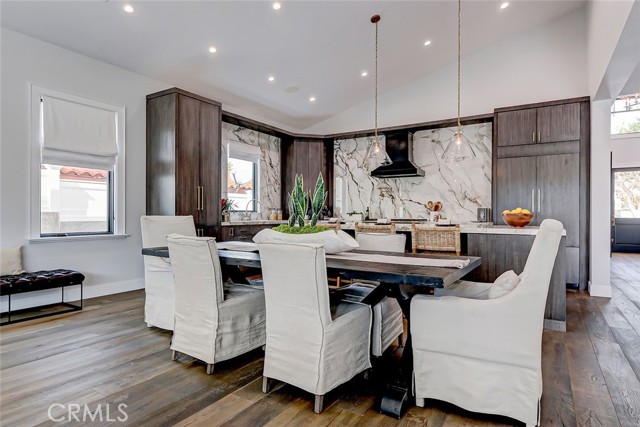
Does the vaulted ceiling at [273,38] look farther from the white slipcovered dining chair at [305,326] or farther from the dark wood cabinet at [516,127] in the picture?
the white slipcovered dining chair at [305,326]

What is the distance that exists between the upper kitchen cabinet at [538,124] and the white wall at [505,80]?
0.62 m

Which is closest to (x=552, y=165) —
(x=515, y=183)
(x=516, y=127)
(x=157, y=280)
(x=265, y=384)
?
(x=515, y=183)

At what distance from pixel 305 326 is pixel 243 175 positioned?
4.65 m

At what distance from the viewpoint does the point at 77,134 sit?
4.05 m

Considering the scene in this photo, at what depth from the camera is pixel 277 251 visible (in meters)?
1.86

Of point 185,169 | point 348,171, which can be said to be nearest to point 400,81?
point 348,171

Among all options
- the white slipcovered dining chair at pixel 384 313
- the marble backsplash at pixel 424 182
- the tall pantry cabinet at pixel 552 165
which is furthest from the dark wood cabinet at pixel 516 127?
the white slipcovered dining chair at pixel 384 313

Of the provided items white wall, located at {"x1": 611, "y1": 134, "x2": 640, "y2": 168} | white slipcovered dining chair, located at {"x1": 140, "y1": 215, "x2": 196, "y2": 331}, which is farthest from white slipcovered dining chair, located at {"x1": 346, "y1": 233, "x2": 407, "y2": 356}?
white wall, located at {"x1": 611, "y1": 134, "x2": 640, "y2": 168}

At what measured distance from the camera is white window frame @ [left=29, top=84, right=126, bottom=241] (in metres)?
3.71

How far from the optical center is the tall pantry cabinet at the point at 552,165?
474 centimetres

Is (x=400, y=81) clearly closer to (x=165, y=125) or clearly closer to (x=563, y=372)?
(x=165, y=125)

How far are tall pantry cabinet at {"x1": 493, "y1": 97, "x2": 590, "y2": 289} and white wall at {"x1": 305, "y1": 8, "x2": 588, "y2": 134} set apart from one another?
66 centimetres

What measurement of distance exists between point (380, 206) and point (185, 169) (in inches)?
143

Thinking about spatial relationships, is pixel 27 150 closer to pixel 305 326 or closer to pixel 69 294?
pixel 69 294
